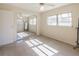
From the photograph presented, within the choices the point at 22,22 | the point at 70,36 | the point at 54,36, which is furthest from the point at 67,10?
the point at 22,22

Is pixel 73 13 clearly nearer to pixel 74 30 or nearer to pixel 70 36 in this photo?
pixel 74 30

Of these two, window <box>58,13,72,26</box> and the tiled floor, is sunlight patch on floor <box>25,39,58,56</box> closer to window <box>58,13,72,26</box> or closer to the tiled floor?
the tiled floor

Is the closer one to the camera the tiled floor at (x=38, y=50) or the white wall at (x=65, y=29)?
the tiled floor at (x=38, y=50)

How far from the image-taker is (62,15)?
447 centimetres

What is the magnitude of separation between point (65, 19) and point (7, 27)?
3.00 metres

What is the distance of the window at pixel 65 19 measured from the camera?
13.2 feet

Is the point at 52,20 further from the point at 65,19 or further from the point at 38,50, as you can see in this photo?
the point at 38,50

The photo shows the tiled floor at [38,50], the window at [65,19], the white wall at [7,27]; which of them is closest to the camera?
the tiled floor at [38,50]

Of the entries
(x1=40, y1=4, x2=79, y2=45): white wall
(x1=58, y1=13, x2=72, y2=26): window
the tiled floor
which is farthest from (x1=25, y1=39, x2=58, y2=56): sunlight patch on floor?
(x1=58, y1=13, x2=72, y2=26): window

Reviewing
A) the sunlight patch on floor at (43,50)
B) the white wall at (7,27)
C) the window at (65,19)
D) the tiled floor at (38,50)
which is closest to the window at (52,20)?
the window at (65,19)

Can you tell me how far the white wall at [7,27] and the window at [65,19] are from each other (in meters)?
2.57

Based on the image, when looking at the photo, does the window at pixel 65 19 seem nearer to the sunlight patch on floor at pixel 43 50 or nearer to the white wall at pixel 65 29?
the white wall at pixel 65 29

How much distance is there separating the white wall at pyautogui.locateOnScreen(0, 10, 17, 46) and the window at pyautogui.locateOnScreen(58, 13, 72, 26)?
2.57 metres

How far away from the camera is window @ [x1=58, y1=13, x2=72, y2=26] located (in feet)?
13.2
